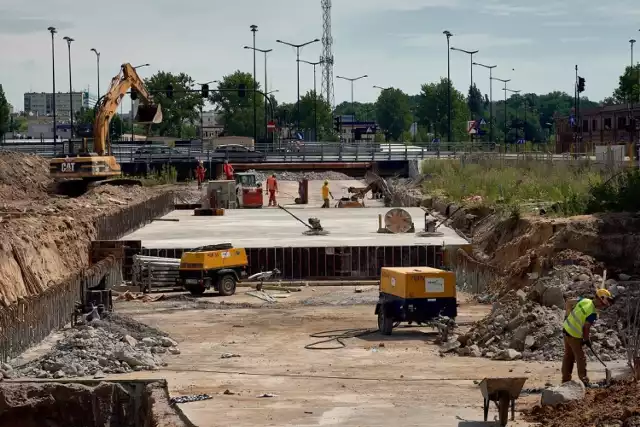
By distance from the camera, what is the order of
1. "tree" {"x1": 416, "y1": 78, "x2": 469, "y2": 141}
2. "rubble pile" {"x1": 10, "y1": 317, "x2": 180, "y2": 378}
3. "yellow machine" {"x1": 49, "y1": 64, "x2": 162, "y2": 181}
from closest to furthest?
"rubble pile" {"x1": 10, "y1": 317, "x2": 180, "y2": 378} < "yellow machine" {"x1": 49, "y1": 64, "x2": 162, "y2": 181} < "tree" {"x1": 416, "y1": 78, "x2": 469, "y2": 141}

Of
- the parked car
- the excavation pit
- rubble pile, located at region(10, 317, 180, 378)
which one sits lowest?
the excavation pit

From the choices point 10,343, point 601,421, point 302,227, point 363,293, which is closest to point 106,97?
point 302,227

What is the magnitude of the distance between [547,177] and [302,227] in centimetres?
1030

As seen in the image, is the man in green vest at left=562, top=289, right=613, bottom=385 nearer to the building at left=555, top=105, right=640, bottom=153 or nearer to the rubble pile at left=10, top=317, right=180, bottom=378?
the rubble pile at left=10, top=317, right=180, bottom=378

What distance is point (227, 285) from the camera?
3694 centimetres

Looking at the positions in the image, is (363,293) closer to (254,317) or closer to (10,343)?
(254,317)

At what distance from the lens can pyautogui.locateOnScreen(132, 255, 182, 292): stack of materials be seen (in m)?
37.8

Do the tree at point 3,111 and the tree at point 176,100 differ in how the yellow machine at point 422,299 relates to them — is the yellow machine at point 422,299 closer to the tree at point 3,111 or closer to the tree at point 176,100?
the tree at point 3,111

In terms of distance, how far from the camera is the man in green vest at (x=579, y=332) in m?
20.2

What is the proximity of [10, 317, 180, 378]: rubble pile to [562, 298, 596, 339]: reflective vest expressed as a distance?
862cm

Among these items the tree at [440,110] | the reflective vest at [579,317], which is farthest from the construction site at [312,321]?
the tree at [440,110]

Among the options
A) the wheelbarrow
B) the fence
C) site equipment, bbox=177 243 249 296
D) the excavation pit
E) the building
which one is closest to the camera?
the wheelbarrow

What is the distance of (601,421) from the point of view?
54.4 ft

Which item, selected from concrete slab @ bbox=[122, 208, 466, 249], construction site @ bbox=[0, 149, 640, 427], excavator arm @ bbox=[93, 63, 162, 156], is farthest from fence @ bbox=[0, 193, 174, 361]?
excavator arm @ bbox=[93, 63, 162, 156]
